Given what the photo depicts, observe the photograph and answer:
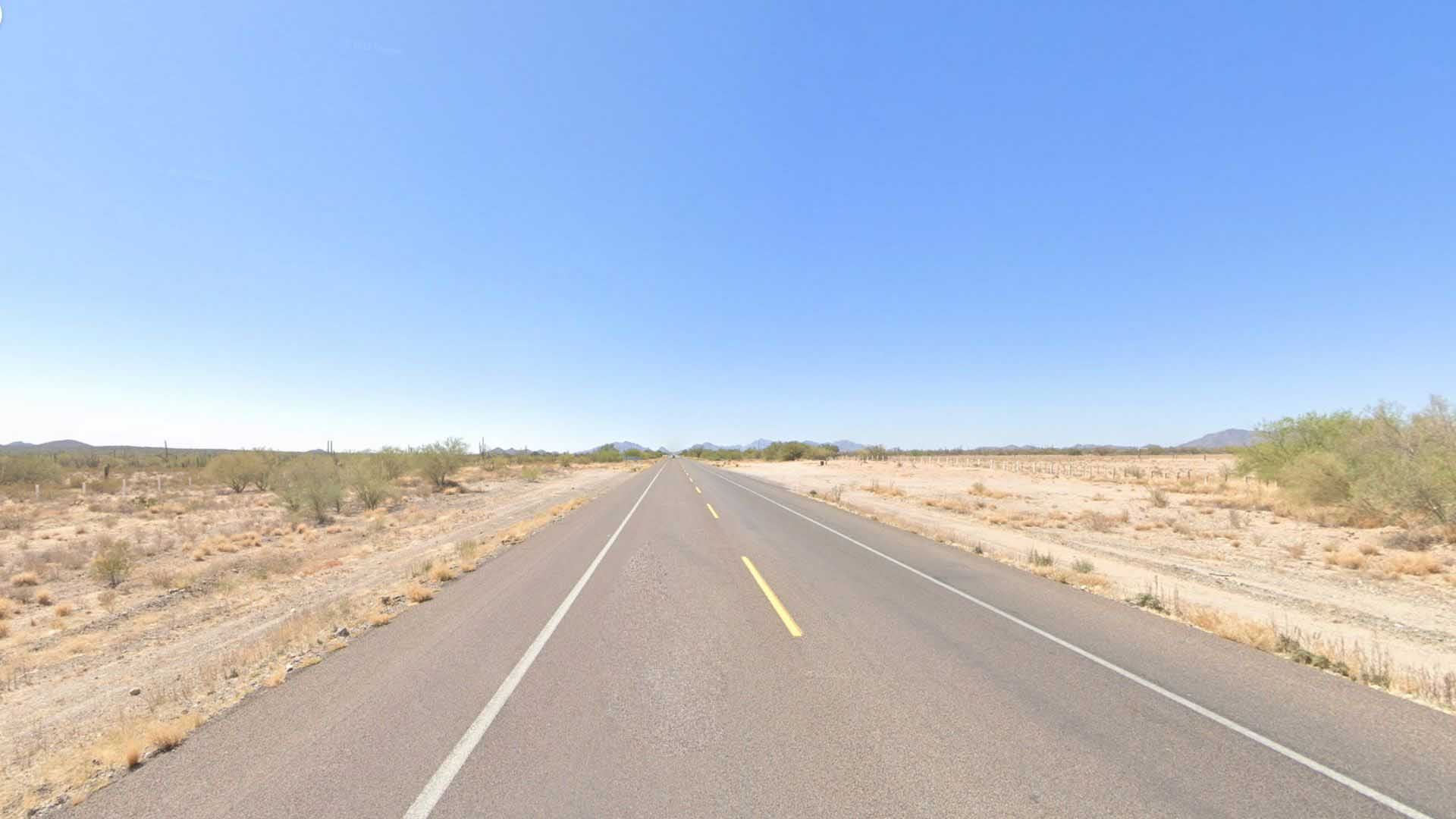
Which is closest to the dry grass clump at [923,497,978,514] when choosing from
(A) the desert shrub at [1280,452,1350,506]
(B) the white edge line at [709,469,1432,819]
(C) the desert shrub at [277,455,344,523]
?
(A) the desert shrub at [1280,452,1350,506]

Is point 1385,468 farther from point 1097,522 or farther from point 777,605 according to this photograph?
point 777,605

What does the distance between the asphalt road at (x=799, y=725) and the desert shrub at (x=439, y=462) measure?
145 ft

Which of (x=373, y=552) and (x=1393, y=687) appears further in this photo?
(x=373, y=552)

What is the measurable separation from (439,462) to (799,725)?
50.5 meters

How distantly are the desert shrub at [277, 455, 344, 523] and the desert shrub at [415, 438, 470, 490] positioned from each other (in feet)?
45.1

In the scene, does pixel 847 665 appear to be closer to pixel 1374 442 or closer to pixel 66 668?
pixel 66 668

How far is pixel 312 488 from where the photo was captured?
30.0 metres

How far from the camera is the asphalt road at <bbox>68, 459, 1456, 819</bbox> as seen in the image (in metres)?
3.87

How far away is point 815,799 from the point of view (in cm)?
380

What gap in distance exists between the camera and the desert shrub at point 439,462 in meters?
48.8

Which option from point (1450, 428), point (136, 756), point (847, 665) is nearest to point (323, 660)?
point (136, 756)

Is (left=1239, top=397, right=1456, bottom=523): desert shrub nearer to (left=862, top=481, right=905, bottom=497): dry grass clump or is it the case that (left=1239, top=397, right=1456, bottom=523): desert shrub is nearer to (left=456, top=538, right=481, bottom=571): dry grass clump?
(left=862, top=481, right=905, bottom=497): dry grass clump

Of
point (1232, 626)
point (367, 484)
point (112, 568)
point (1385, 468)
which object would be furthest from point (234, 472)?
point (1385, 468)

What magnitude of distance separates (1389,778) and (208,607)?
59.9 feet
